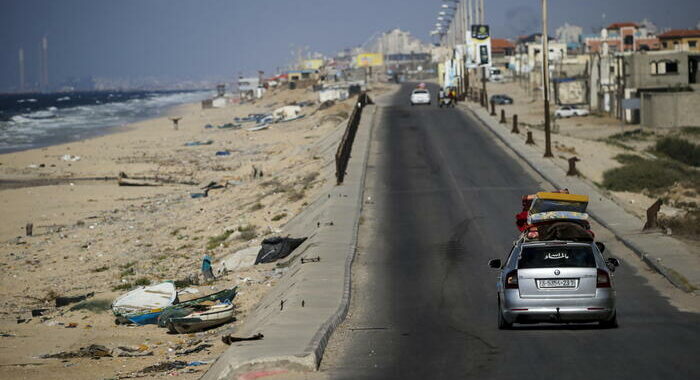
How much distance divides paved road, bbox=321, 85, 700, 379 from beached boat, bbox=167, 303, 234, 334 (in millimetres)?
2918

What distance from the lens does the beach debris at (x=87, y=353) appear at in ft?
61.6

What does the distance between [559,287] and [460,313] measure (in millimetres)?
3428

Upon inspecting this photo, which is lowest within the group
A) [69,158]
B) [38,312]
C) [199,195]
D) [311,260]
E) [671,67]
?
[38,312]

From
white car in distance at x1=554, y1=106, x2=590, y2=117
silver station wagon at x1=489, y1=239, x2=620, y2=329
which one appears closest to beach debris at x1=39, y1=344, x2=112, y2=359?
silver station wagon at x1=489, y1=239, x2=620, y2=329

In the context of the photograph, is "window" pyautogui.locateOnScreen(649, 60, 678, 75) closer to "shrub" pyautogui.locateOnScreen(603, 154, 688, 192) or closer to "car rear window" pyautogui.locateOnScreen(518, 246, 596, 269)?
"shrub" pyautogui.locateOnScreen(603, 154, 688, 192)

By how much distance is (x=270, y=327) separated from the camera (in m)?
16.8

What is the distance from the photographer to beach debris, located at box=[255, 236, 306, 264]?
2775 centimetres

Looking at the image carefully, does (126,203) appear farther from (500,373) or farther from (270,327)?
(500,373)

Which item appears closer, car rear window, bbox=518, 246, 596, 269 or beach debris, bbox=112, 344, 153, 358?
car rear window, bbox=518, 246, 596, 269

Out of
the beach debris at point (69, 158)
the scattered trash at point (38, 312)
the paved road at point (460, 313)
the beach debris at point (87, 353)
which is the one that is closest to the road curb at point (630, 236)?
the paved road at point (460, 313)

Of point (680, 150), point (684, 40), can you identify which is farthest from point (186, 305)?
point (684, 40)

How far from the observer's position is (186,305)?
870 inches

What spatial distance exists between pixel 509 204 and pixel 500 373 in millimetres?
19059

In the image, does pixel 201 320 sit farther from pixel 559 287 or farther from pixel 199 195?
pixel 199 195
